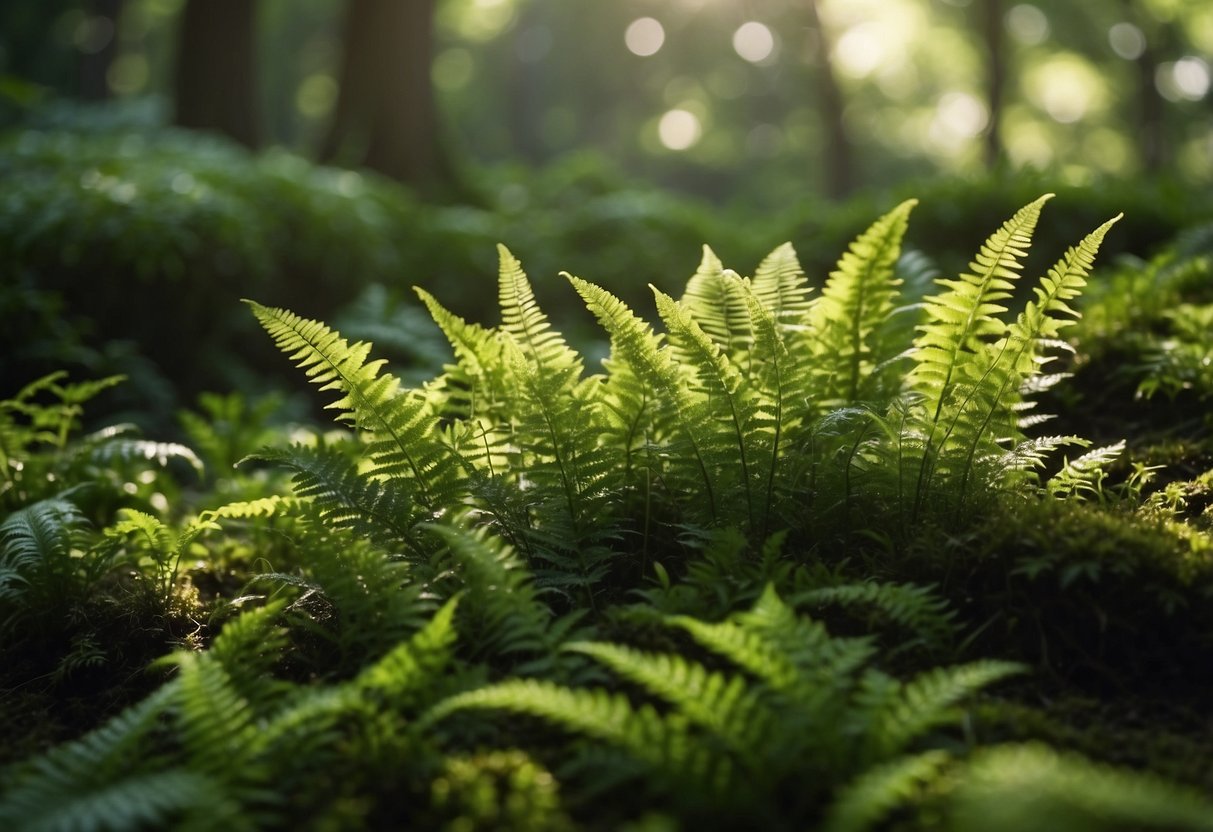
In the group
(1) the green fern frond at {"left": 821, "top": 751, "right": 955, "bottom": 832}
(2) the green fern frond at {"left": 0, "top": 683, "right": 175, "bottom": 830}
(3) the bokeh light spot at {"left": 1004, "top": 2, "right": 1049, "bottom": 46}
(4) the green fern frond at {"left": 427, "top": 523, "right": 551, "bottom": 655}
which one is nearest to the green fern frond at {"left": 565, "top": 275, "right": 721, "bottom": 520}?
(4) the green fern frond at {"left": 427, "top": 523, "right": 551, "bottom": 655}

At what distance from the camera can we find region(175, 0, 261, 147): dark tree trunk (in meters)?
11.0

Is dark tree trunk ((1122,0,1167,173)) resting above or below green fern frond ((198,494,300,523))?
above

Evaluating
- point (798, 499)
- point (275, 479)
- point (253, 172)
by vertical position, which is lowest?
point (275, 479)

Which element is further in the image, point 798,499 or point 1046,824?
point 798,499

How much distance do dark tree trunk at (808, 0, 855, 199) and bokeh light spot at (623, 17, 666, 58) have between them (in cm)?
2927

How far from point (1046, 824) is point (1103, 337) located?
3.20 metres

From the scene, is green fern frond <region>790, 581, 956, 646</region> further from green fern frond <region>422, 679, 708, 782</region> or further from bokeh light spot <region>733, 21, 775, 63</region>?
bokeh light spot <region>733, 21, 775, 63</region>

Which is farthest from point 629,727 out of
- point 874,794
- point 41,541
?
point 41,541

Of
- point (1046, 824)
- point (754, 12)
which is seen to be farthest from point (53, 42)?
point (1046, 824)

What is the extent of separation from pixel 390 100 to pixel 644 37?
3775 centimetres

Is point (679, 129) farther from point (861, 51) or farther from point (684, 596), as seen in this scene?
point (684, 596)

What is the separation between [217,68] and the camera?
1116 cm

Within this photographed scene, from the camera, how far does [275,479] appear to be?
181 inches

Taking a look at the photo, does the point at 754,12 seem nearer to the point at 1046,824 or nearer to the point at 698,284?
the point at 698,284
